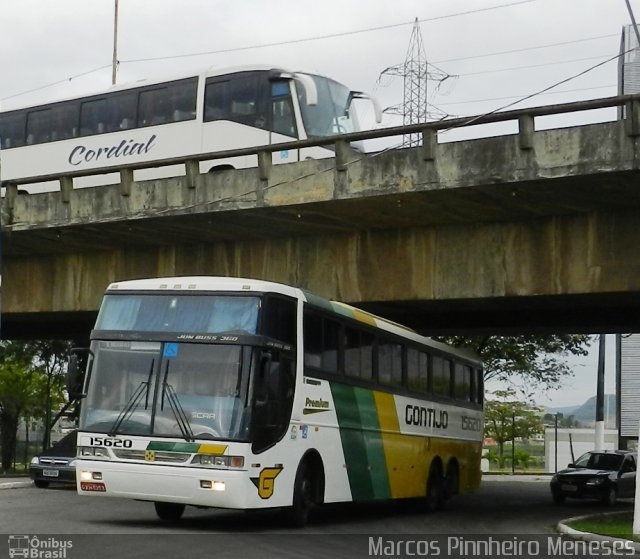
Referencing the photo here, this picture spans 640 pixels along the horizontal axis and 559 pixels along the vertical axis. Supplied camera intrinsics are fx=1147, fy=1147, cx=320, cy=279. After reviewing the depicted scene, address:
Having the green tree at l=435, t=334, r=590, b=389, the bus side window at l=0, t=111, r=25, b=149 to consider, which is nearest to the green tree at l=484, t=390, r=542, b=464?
the green tree at l=435, t=334, r=590, b=389

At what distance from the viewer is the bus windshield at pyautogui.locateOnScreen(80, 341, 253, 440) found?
14.9 m

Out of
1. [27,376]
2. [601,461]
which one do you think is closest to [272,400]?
[601,461]

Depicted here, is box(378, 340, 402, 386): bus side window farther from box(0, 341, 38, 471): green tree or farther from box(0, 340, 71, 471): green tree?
box(0, 340, 71, 471): green tree

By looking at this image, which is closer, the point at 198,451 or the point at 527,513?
the point at 198,451

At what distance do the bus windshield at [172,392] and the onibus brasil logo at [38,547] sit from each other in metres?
2.39

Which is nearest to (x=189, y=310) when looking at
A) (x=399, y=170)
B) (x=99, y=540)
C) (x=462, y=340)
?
(x=99, y=540)

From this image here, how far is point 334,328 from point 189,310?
109 inches

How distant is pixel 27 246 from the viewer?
2456 centimetres

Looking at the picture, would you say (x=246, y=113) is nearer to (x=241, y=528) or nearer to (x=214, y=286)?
(x=214, y=286)

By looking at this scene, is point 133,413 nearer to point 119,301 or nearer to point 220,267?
point 119,301

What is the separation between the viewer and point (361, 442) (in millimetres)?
18609

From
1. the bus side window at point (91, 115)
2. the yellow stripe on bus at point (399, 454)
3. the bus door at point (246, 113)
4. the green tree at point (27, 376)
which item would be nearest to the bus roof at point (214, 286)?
the yellow stripe on bus at point (399, 454)

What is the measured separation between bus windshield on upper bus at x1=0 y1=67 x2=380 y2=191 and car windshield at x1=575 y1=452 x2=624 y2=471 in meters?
10.8

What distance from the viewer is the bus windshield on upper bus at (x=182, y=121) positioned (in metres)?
26.9
